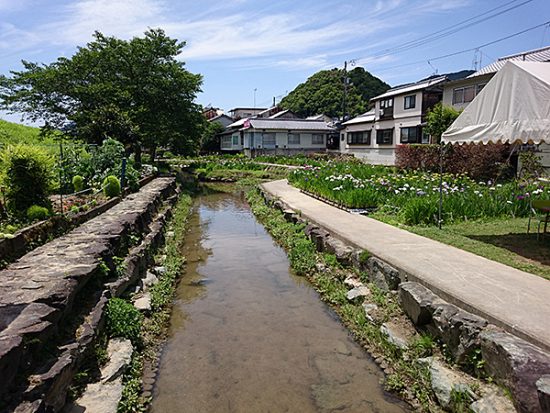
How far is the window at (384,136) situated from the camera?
31.8 m

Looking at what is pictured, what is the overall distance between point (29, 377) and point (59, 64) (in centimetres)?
2380

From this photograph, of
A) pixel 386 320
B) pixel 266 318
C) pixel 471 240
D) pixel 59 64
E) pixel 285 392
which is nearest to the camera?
pixel 285 392

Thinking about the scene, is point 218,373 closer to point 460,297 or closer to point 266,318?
point 266,318

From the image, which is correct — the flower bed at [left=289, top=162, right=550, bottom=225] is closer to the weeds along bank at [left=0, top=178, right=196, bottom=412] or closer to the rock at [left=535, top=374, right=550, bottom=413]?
the weeds along bank at [left=0, top=178, right=196, bottom=412]

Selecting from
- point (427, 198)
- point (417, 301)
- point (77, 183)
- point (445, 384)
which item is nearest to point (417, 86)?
point (427, 198)

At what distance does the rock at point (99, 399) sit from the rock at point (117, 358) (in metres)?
0.09

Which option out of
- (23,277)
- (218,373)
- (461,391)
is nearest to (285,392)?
(218,373)

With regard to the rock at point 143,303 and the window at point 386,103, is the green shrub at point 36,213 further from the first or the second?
the window at point 386,103

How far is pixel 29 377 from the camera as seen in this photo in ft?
10.1

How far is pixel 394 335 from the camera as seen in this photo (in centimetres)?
478

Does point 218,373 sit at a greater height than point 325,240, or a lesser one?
lesser

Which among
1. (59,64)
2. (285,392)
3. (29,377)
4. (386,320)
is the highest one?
(59,64)

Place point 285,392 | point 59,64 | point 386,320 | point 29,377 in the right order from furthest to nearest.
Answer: point 59,64 → point 386,320 → point 285,392 → point 29,377

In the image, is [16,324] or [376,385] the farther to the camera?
[376,385]
